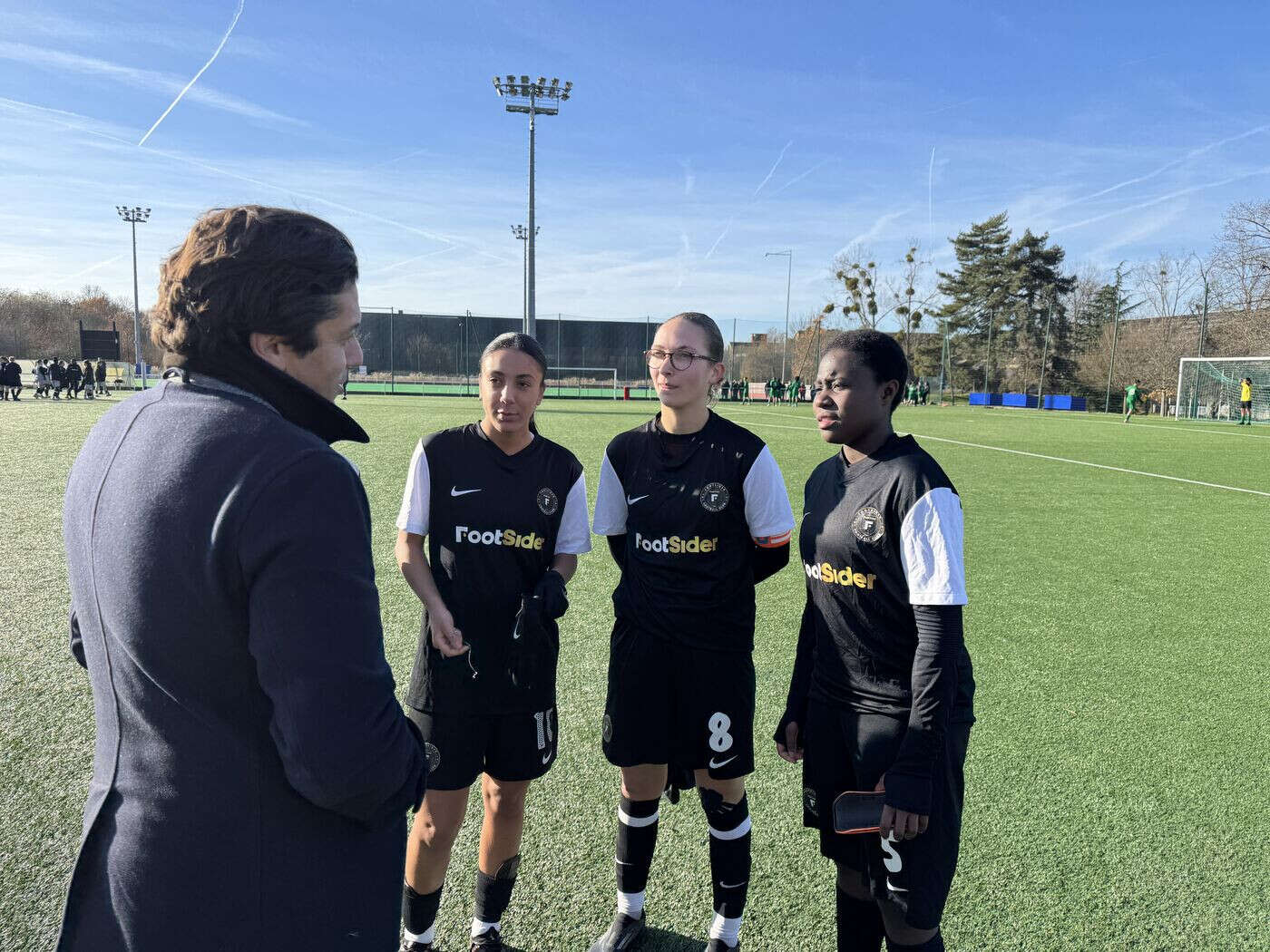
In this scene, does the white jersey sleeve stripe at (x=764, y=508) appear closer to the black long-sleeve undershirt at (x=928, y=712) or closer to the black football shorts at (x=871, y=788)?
the black football shorts at (x=871, y=788)

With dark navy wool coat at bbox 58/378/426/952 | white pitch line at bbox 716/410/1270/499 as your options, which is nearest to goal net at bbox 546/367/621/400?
white pitch line at bbox 716/410/1270/499

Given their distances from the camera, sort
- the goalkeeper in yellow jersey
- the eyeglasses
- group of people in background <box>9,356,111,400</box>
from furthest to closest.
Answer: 1. group of people in background <box>9,356,111,400</box>
2. the goalkeeper in yellow jersey
3. the eyeglasses

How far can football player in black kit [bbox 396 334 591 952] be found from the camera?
2.57 meters

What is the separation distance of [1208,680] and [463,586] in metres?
4.87

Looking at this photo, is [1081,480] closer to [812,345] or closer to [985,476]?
[985,476]

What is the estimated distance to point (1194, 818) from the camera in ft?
11.0

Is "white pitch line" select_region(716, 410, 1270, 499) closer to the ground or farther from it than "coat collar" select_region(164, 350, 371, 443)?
closer to the ground

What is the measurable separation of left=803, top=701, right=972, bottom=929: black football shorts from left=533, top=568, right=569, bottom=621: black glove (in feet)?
2.89

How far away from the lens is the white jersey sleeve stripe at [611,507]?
304 centimetres

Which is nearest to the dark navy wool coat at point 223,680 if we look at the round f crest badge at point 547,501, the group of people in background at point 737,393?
the round f crest badge at point 547,501

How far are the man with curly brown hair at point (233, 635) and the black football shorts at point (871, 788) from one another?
1413mm

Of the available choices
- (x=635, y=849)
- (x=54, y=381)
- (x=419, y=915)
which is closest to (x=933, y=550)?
(x=635, y=849)

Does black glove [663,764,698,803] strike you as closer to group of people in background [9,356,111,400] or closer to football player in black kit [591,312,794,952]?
football player in black kit [591,312,794,952]

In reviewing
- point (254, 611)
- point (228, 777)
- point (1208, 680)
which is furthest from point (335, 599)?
point (1208, 680)
